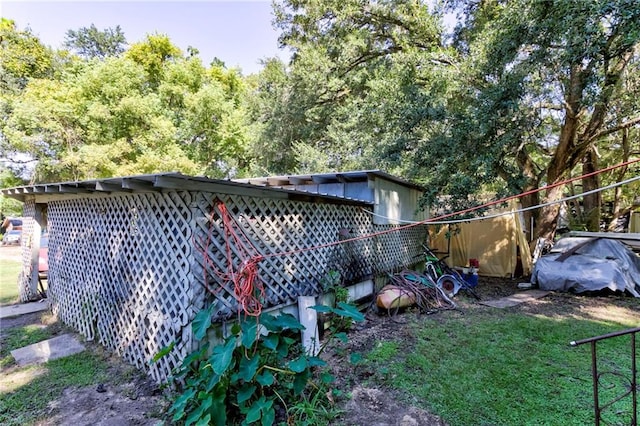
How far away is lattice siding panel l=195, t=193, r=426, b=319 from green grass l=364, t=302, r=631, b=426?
1233 millimetres

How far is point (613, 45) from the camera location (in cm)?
470

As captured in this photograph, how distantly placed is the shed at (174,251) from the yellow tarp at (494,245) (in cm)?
468

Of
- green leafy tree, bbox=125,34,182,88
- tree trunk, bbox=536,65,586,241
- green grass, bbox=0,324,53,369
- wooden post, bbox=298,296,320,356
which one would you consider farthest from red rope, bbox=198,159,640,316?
green leafy tree, bbox=125,34,182,88

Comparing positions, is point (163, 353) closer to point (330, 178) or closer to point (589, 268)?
point (330, 178)

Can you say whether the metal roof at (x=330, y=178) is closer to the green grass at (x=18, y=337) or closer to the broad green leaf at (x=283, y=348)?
the broad green leaf at (x=283, y=348)

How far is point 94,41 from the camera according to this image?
66.4ft

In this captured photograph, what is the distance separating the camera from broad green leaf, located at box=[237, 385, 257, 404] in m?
2.23

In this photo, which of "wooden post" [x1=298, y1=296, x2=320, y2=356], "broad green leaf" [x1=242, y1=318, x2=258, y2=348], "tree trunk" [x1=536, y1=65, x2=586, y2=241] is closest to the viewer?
"broad green leaf" [x1=242, y1=318, x2=258, y2=348]

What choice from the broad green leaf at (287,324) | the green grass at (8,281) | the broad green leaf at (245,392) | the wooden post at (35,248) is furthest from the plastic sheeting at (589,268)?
the green grass at (8,281)

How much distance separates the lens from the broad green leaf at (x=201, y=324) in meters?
2.37

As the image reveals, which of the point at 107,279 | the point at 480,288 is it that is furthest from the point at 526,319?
the point at 107,279

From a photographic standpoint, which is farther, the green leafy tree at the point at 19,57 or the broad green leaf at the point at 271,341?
the green leafy tree at the point at 19,57

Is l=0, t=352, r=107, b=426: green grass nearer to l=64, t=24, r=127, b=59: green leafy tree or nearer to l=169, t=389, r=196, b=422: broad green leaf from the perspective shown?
l=169, t=389, r=196, b=422: broad green leaf

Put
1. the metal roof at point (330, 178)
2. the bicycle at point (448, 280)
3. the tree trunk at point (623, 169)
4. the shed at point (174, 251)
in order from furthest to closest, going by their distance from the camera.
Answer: the tree trunk at point (623, 169) < the bicycle at point (448, 280) < the metal roof at point (330, 178) < the shed at point (174, 251)
